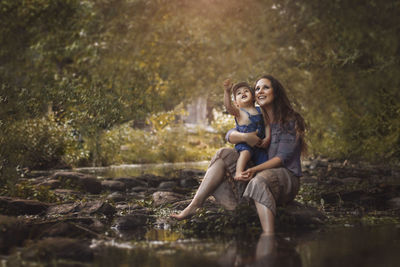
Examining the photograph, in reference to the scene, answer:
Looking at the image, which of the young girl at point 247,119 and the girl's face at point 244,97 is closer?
the young girl at point 247,119

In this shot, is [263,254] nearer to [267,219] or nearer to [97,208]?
[267,219]

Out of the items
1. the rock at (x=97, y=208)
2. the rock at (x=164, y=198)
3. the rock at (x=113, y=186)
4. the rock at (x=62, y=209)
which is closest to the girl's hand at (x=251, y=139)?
the rock at (x=97, y=208)

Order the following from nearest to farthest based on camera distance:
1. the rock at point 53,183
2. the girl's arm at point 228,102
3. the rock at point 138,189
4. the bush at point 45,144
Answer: the girl's arm at point 228,102, the bush at point 45,144, the rock at point 53,183, the rock at point 138,189

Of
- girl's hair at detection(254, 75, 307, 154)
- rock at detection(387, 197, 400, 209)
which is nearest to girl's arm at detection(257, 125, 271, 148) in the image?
girl's hair at detection(254, 75, 307, 154)

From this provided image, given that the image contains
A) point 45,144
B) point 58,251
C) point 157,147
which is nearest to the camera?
point 58,251

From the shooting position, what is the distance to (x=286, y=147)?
4.36 m

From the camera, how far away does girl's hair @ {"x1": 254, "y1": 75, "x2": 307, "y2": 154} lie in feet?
14.7

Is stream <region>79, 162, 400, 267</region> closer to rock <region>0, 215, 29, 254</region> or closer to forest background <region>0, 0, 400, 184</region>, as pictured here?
rock <region>0, 215, 29, 254</region>

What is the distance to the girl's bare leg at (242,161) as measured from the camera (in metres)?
4.37

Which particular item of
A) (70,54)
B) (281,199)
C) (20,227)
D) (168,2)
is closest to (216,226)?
(281,199)

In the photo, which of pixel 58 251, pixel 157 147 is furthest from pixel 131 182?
pixel 157 147

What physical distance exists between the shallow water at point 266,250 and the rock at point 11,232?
0.64m

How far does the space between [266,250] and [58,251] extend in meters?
1.50

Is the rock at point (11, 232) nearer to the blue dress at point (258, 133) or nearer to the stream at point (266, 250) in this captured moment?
the stream at point (266, 250)
